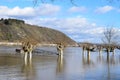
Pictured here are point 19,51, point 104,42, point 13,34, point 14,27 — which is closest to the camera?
point 19,51

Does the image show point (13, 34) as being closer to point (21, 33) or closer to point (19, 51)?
point (21, 33)

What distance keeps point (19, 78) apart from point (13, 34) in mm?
157304

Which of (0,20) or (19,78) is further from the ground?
(0,20)

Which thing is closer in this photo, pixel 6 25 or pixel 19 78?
pixel 19 78

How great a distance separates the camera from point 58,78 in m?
28.6

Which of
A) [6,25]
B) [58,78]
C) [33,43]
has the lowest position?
[58,78]

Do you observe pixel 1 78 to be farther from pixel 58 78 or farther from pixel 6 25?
pixel 6 25

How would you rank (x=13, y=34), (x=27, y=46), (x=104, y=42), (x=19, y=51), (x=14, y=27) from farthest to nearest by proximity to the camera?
(x=14, y=27), (x=13, y=34), (x=104, y=42), (x=19, y=51), (x=27, y=46)

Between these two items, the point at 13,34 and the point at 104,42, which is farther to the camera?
the point at 13,34

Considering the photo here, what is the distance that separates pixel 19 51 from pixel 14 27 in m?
123

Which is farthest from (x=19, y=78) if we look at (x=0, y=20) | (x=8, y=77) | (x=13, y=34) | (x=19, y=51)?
(x=0, y=20)

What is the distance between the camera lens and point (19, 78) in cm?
2817

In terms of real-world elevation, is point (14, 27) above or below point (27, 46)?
above

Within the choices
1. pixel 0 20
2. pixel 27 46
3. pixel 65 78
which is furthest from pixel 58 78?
pixel 0 20
